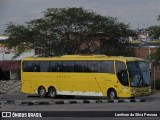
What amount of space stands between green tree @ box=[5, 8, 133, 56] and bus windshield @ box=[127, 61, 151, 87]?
19607 mm

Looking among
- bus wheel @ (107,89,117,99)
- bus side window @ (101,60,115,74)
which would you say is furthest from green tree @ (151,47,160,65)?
bus wheel @ (107,89,117,99)

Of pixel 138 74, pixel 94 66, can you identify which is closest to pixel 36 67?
pixel 94 66

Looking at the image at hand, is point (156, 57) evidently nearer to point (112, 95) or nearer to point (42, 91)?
point (42, 91)

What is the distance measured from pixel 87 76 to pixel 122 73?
2.82 metres

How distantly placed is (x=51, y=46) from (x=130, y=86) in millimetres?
21891

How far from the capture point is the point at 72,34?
5359cm

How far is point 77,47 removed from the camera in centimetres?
5341

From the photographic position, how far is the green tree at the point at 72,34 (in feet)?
174

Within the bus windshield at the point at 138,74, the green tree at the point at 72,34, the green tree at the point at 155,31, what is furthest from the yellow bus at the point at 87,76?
the green tree at the point at 155,31

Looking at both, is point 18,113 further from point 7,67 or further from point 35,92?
point 7,67

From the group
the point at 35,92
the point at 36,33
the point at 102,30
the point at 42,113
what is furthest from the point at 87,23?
the point at 42,113

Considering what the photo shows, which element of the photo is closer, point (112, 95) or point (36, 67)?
point (112, 95)

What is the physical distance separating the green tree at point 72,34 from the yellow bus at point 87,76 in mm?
15494

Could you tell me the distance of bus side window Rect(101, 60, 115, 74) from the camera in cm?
3281
